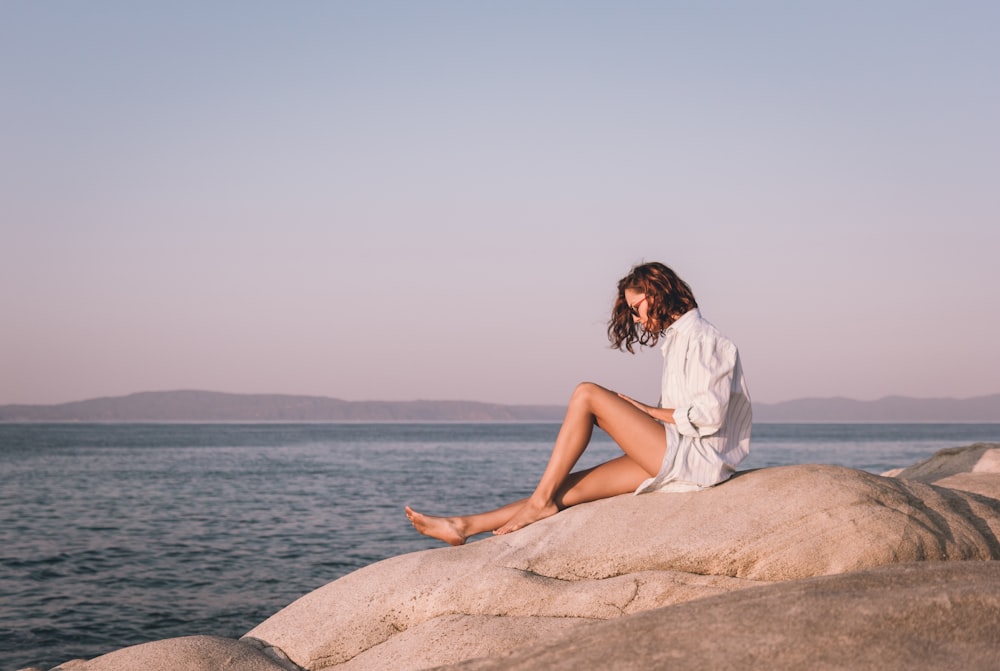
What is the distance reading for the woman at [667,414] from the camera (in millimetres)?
6754

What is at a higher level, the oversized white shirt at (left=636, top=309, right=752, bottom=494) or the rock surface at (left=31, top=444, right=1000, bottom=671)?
the oversized white shirt at (left=636, top=309, right=752, bottom=494)

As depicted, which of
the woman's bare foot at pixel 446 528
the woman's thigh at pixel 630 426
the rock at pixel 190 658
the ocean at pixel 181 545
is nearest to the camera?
the rock at pixel 190 658

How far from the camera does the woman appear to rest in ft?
22.2

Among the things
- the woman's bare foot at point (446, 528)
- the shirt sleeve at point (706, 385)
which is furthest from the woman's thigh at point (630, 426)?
the woman's bare foot at point (446, 528)

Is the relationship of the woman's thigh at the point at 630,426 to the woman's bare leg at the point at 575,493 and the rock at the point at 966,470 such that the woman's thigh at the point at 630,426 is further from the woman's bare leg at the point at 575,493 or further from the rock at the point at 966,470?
the rock at the point at 966,470

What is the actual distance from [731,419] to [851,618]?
3.54 m

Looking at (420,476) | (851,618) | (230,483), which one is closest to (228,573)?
(851,618)

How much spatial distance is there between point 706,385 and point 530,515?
185cm

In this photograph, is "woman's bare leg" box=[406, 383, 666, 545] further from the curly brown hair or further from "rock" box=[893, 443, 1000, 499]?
"rock" box=[893, 443, 1000, 499]

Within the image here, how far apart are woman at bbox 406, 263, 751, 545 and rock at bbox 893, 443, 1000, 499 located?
10.0 feet

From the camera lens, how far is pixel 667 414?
696cm

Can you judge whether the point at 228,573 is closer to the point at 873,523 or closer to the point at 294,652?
the point at 294,652

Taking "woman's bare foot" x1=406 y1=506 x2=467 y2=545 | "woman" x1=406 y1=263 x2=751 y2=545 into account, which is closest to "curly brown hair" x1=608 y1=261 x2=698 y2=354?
"woman" x1=406 y1=263 x2=751 y2=545

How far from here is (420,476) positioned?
44.8 metres
